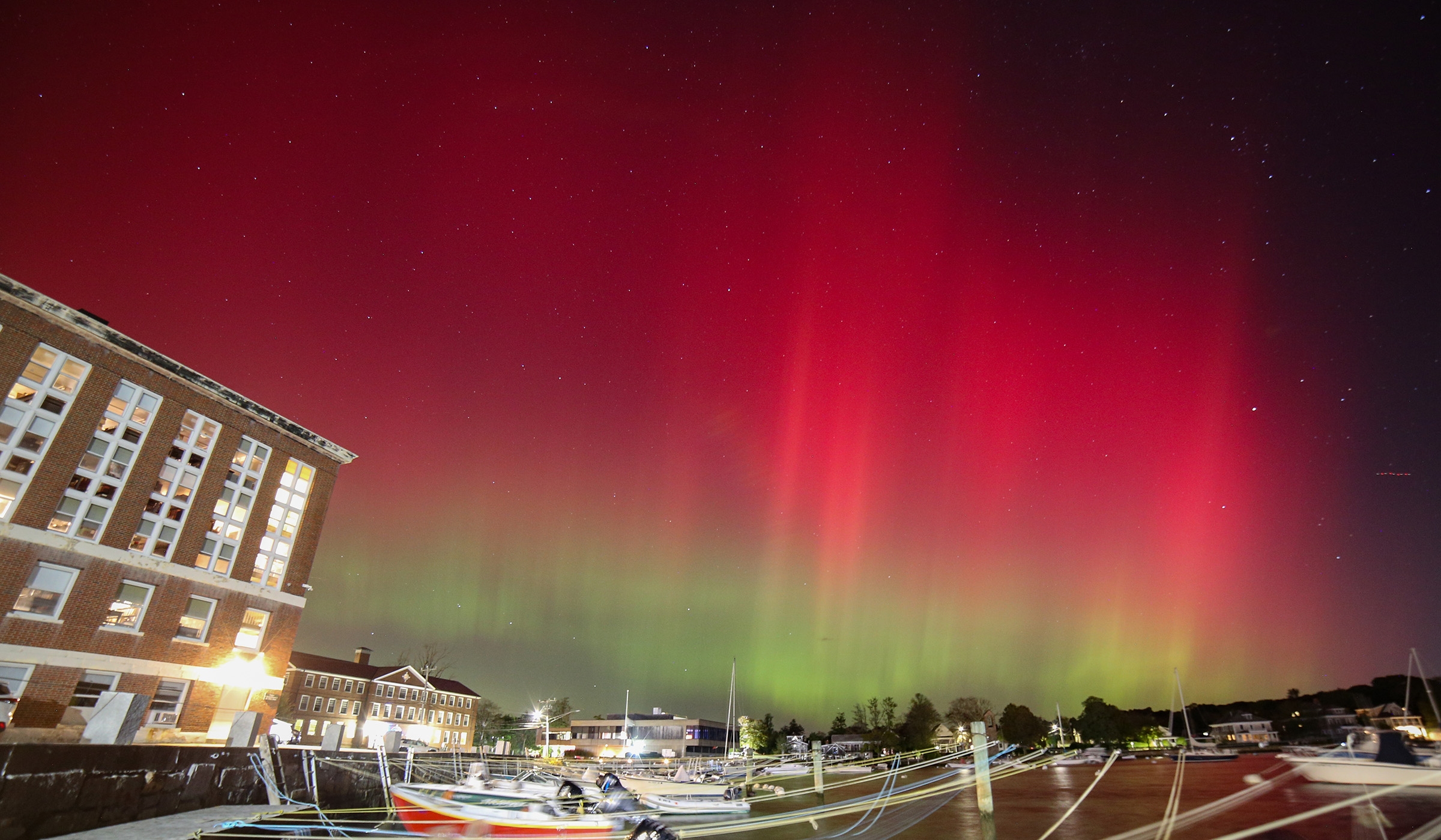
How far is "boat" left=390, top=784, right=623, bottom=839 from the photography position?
60.2ft

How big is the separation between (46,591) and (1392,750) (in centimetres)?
6272

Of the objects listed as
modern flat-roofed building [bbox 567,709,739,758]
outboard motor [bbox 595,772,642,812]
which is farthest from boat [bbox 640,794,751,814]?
modern flat-roofed building [bbox 567,709,739,758]

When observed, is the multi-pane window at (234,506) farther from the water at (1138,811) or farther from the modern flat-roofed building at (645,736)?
the modern flat-roofed building at (645,736)

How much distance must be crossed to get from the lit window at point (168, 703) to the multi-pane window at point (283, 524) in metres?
5.83

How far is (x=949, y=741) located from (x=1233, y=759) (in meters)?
77.3

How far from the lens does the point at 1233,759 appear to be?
259 ft

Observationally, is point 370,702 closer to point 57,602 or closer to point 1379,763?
point 57,602

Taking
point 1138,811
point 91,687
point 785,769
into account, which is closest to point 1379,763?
point 1138,811

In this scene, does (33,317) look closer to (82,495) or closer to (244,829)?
(82,495)

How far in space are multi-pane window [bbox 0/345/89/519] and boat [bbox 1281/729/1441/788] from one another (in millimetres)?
63009

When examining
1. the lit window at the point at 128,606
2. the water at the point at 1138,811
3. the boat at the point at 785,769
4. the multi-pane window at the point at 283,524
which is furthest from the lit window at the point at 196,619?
the boat at the point at 785,769

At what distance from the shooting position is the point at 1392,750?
31.8 meters

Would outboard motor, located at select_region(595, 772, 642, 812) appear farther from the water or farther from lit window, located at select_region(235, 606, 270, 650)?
lit window, located at select_region(235, 606, 270, 650)

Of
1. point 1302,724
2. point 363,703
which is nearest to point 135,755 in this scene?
point 363,703
